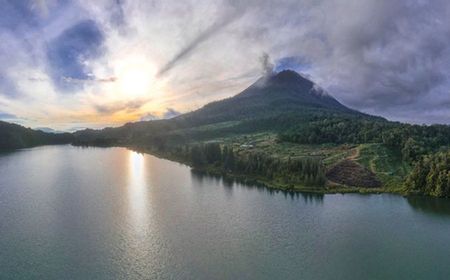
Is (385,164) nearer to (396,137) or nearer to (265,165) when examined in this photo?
(396,137)

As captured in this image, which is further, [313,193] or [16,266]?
[313,193]

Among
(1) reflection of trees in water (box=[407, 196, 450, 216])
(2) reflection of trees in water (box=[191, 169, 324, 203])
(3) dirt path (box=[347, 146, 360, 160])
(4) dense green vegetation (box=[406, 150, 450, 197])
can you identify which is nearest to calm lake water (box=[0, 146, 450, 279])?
(1) reflection of trees in water (box=[407, 196, 450, 216])

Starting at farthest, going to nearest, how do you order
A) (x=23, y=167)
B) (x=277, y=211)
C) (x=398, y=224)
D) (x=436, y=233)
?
(x=23, y=167), (x=277, y=211), (x=398, y=224), (x=436, y=233)

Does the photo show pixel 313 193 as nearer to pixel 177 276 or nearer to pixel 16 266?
pixel 177 276

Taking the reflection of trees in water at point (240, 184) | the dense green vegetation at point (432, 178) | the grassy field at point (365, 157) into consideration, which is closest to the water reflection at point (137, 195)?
the reflection of trees in water at point (240, 184)

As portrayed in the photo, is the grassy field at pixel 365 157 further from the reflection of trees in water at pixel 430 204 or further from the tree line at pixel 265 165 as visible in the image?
the reflection of trees in water at pixel 430 204

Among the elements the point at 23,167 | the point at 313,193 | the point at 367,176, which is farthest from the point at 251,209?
the point at 23,167

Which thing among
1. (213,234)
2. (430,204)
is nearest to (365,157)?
(430,204)
